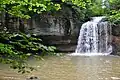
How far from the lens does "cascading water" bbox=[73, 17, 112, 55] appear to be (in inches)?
635

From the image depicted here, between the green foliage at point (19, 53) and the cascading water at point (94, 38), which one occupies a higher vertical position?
the green foliage at point (19, 53)

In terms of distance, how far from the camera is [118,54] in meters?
14.6

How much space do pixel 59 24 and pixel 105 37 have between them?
299 cm

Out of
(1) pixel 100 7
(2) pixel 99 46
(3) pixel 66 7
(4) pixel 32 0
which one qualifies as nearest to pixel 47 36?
(3) pixel 66 7

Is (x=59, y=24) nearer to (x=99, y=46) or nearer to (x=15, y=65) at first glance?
(x=99, y=46)

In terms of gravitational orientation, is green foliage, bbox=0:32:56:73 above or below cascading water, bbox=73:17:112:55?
above

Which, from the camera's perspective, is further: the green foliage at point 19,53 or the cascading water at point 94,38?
the cascading water at point 94,38

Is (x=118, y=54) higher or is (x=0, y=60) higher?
(x=0, y=60)

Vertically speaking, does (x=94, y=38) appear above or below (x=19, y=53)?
below

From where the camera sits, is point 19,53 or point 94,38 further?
point 94,38

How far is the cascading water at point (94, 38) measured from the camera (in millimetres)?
16125

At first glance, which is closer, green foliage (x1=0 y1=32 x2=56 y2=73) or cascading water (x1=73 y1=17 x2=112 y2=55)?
green foliage (x1=0 y1=32 x2=56 y2=73)

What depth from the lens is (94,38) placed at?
16578mm

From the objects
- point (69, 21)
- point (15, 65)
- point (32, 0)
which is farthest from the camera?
point (69, 21)
